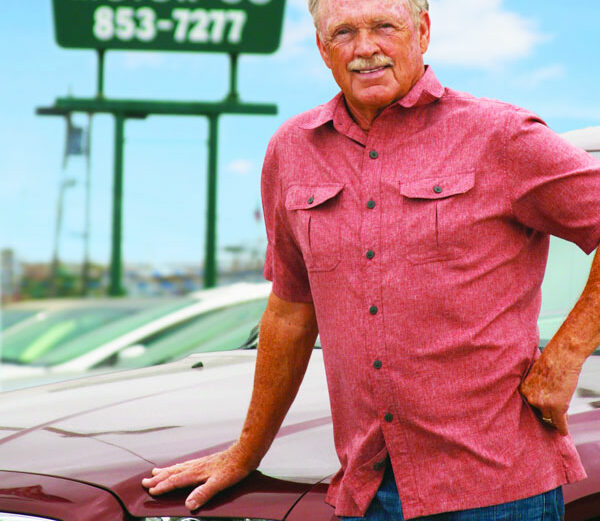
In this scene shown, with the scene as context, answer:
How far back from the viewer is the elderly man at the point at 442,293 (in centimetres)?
181

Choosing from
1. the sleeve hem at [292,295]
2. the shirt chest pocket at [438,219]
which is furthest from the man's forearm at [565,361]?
the sleeve hem at [292,295]

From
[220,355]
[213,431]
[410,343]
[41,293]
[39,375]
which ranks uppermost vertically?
[410,343]

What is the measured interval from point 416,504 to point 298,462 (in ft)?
1.21

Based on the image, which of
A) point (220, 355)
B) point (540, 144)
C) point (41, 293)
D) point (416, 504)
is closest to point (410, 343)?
point (416, 504)

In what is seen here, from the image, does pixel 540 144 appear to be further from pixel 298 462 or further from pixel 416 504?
pixel 298 462

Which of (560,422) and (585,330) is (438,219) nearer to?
(585,330)

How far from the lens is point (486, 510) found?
181 cm

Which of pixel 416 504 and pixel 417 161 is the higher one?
pixel 417 161

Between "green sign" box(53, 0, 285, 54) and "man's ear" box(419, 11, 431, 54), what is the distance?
12.7 metres

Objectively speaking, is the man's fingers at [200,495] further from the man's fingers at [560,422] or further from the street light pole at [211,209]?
the street light pole at [211,209]

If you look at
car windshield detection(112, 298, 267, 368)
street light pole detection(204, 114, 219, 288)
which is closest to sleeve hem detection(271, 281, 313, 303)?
car windshield detection(112, 298, 267, 368)

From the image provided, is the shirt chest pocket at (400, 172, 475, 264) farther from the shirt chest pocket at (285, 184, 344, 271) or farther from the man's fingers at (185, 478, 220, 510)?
the man's fingers at (185, 478, 220, 510)

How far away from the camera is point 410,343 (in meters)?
1.83

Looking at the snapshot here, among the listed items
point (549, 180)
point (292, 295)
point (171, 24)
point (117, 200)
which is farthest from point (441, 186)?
point (171, 24)
